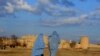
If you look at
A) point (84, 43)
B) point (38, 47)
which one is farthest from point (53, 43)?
point (84, 43)

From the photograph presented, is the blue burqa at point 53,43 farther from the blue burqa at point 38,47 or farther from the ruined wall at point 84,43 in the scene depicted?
the ruined wall at point 84,43

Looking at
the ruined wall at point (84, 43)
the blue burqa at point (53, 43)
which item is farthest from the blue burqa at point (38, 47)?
the ruined wall at point (84, 43)

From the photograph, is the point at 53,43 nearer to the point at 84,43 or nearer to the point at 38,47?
the point at 38,47

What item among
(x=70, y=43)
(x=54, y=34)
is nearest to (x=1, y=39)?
(x=70, y=43)

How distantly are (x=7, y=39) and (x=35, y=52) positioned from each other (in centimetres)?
3046

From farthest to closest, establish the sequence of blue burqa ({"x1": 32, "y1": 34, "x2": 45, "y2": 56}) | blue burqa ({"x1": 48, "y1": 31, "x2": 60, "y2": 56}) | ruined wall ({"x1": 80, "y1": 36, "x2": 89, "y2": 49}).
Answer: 1. ruined wall ({"x1": 80, "y1": 36, "x2": 89, "y2": 49})
2. blue burqa ({"x1": 48, "y1": 31, "x2": 60, "y2": 56})
3. blue burqa ({"x1": 32, "y1": 34, "x2": 45, "y2": 56})

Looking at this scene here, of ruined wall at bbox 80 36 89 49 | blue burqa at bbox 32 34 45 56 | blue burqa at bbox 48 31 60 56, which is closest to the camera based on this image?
blue burqa at bbox 32 34 45 56

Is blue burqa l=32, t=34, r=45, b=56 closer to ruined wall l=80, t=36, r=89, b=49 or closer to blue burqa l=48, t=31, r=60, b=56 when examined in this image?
blue burqa l=48, t=31, r=60, b=56

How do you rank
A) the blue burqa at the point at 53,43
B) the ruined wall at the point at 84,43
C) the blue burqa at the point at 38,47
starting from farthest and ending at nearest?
the ruined wall at the point at 84,43 < the blue burqa at the point at 53,43 < the blue burqa at the point at 38,47

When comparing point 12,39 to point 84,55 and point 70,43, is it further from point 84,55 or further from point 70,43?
point 84,55

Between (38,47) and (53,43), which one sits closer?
(38,47)

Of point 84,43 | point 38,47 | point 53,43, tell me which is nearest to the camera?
point 38,47

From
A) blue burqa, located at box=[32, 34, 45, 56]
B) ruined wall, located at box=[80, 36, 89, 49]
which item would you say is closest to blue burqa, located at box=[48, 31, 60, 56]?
blue burqa, located at box=[32, 34, 45, 56]

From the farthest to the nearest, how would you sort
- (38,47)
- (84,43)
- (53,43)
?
(84,43), (53,43), (38,47)
